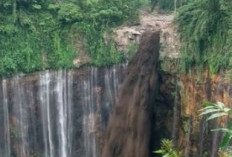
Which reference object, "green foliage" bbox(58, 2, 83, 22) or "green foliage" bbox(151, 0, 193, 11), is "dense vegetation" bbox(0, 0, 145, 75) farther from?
"green foliage" bbox(151, 0, 193, 11)

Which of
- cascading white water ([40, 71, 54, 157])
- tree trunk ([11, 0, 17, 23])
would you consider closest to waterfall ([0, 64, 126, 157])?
cascading white water ([40, 71, 54, 157])

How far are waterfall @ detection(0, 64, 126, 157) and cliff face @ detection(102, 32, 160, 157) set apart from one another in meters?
3.10

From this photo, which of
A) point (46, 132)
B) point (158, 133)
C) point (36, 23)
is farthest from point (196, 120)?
point (36, 23)

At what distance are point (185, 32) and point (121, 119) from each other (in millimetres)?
3189

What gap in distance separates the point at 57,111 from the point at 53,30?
10.1 feet

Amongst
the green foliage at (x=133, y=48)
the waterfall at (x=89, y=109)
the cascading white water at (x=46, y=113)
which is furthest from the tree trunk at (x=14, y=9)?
the green foliage at (x=133, y=48)

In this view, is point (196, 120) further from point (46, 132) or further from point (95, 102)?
point (46, 132)

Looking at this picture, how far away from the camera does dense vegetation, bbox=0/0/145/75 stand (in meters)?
15.1

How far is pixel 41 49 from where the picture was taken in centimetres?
1548

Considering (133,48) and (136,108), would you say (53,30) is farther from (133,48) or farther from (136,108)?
(136,108)

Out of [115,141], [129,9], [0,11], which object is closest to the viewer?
[115,141]

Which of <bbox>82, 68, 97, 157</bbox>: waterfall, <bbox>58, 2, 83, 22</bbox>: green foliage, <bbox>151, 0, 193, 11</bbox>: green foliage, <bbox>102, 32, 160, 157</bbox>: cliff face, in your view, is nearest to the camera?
<bbox>102, 32, 160, 157</bbox>: cliff face

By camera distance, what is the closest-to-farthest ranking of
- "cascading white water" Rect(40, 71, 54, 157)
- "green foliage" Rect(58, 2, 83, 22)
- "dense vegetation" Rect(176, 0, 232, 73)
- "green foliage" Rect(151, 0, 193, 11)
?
1. "dense vegetation" Rect(176, 0, 232, 73)
2. "cascading white water" Rect(40, 71, 54, 157)
3. "green foliage" Rect(58, 2, 83, 22)
4. "green foliage" Rect(151, 0, 193, 11)

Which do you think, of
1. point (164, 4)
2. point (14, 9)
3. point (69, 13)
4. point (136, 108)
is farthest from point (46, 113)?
point (164, 4)
